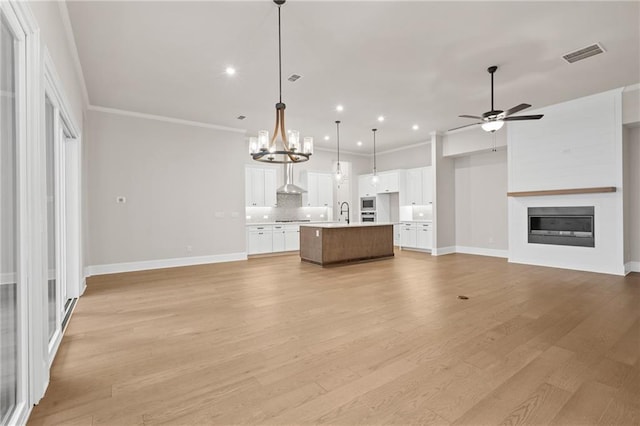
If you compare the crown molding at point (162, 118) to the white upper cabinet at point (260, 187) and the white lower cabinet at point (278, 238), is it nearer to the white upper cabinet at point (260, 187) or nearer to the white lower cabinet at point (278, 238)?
the white upper cabinet at point (260, 187)

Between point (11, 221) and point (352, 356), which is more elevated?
point (11, 221)

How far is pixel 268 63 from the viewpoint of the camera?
13.8ft

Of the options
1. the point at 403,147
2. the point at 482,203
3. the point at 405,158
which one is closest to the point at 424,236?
the point at 482,203

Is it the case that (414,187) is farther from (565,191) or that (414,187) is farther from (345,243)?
(565,191)

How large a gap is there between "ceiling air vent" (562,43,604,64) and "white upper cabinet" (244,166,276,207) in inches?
253

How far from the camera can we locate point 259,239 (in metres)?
7.97

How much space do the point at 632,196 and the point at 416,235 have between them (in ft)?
14.5

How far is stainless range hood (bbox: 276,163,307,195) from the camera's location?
8302 millimetres

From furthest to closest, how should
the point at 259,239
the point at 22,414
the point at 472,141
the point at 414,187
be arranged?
the point at 414,187 < the point at 259,239 < the point at 472,141 < the point at 22,414

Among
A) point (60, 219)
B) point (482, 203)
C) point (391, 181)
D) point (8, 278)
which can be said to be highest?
point (391, 181)

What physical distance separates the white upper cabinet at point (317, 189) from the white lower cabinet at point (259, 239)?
1.61 meters

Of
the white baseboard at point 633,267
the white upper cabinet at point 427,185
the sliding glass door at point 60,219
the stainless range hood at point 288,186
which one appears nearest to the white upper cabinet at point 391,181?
the white upper cabinet at point 427,185

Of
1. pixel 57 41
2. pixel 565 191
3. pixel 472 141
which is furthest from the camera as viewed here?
pixel 472 141

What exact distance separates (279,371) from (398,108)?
5341 millimetres
